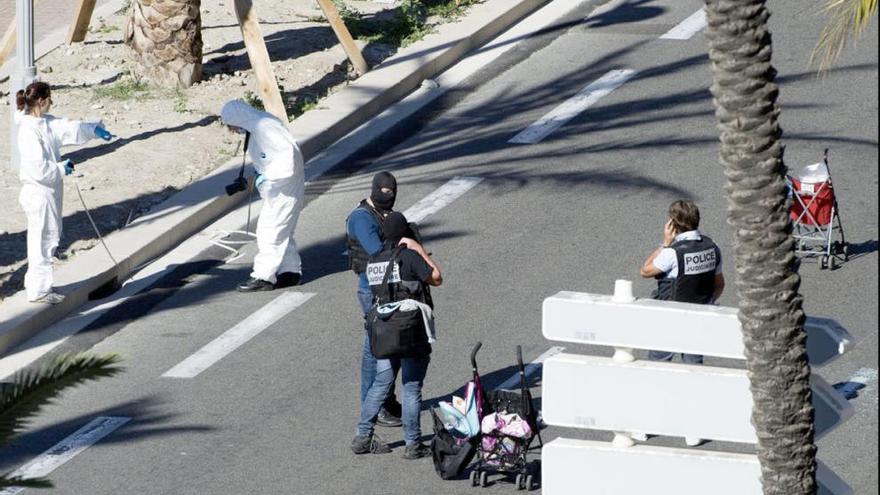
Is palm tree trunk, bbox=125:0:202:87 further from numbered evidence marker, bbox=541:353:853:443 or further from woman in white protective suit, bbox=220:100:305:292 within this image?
numbered evidence marker, bbox=541:353:853:443

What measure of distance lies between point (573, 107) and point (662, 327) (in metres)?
9.54

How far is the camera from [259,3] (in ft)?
65.1

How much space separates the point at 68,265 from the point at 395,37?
670cm

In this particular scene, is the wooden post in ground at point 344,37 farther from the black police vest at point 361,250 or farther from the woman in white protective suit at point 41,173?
the black police vest at point 361,250

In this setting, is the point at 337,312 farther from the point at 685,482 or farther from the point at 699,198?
the point at 685,482

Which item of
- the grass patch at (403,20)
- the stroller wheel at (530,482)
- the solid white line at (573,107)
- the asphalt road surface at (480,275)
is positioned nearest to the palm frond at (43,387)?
the asphalt road surface at (480,275)

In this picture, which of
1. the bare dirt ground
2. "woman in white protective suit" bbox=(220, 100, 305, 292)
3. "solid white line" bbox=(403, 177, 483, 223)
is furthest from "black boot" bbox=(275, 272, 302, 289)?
the bare dirt ground

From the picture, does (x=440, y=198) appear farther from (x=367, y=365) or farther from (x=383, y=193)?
(x=367, y=365)

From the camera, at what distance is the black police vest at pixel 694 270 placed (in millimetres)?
10297

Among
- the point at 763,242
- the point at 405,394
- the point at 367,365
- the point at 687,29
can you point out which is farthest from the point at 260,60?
the point at 763,242

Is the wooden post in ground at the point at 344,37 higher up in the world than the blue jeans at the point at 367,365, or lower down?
higher up

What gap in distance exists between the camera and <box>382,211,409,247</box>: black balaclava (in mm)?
10062

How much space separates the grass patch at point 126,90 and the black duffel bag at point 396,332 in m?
7.80

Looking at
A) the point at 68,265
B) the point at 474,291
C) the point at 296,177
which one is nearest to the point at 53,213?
the point at 68,265
